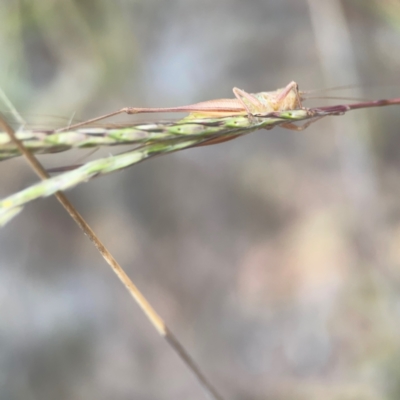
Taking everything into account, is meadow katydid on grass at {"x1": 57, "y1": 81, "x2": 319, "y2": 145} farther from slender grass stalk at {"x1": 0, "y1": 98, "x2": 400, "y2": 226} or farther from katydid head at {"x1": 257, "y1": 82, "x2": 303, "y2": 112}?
slender grass stalk at {"x1": 0, "y1": 98, "x2": 400, "y2": 226}

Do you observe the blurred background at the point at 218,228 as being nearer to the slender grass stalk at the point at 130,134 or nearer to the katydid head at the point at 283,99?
the katydid head at the point at 283,99

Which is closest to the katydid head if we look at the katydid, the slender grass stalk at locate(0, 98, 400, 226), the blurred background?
the katydid

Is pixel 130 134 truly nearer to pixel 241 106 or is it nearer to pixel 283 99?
pixel 241 106

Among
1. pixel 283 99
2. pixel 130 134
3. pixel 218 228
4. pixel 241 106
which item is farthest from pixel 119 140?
pixel 218 228

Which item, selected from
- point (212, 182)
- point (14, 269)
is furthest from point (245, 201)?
point (14, 269)

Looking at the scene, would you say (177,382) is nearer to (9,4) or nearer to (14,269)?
(14,269)

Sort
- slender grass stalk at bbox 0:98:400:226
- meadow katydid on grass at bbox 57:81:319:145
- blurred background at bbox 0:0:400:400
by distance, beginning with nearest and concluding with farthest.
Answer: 1. slender grass stalk at bbox 0:98:400:226
2. meadow katydid on grass at bbox 57:81:319:145
3. blurred background at bbox 0:0:400:400

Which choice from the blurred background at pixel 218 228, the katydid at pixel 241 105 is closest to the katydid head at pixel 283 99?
the katydid at pixel 241 105

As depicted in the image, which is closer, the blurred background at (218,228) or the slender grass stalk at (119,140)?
the slender grass stalk at (119,140)
